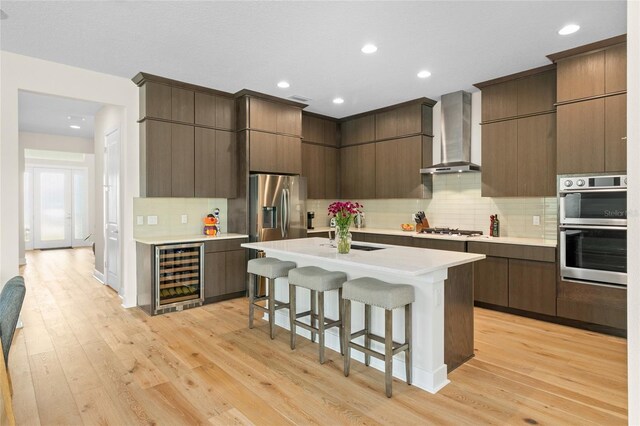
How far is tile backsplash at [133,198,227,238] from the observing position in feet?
15.6

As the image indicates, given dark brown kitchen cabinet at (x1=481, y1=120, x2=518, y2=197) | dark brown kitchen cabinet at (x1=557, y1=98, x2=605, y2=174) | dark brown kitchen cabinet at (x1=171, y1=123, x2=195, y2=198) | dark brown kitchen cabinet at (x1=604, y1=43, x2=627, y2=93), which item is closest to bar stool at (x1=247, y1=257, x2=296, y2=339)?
dark brown kitchen cabinet at (x1=171, y1=123, x2=195, y2=198)

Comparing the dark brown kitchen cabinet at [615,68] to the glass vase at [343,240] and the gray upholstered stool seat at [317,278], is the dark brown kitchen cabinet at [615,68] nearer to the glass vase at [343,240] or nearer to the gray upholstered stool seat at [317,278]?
the glass vase at [343,240]

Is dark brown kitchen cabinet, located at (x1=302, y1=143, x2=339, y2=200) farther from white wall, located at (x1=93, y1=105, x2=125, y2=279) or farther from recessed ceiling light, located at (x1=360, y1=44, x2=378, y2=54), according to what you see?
white wall, located at (x1=93, y1=105, x2=125, y2=279)

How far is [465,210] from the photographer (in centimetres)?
518

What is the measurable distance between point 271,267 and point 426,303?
1563mm

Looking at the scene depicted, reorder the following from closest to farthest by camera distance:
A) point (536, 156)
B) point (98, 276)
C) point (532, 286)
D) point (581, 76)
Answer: point (581, 76), point (532, 286), point (536, 156), point (98, 276)

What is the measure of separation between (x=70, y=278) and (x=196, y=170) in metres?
3.46

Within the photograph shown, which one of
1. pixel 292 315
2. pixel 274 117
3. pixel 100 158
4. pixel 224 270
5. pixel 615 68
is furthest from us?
pixel 100 158

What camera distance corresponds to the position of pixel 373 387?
8.46 feet

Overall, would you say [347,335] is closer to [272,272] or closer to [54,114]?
[272,272]

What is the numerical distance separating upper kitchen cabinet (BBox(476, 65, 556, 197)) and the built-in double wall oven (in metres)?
0.51

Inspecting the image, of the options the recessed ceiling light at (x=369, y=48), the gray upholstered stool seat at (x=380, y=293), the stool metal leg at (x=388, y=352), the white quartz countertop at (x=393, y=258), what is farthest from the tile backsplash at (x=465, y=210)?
the stool metal leg at (x=388, y=352)

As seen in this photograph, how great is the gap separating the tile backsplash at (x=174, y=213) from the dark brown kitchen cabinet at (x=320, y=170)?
155 centimetres
